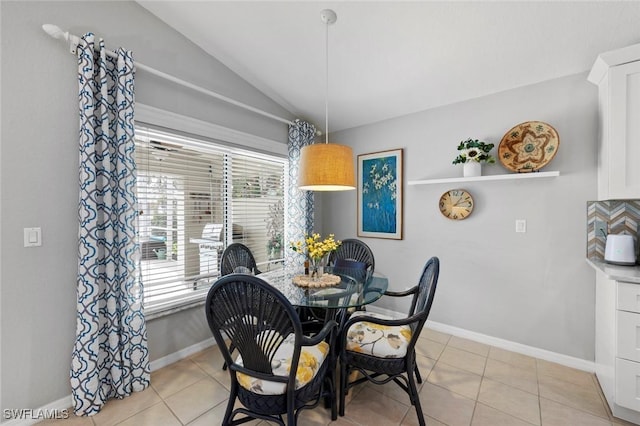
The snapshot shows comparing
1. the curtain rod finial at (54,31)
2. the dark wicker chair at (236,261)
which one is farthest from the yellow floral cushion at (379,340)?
the curtain rod finial at (54,31)

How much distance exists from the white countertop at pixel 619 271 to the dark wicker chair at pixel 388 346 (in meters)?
1.10

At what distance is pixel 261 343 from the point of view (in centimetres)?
137

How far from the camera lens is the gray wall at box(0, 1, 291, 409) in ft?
5.46

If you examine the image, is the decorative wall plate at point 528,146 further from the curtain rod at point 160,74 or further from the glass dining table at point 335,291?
the curtain rod at point 160,74

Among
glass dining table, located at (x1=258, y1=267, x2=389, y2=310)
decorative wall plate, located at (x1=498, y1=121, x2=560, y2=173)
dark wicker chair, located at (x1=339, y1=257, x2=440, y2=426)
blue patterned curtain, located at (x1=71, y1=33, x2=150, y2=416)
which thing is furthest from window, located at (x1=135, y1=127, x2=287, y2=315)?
decorative wall plate, located at (x1=498, y1=121, x2=560, y2=173)

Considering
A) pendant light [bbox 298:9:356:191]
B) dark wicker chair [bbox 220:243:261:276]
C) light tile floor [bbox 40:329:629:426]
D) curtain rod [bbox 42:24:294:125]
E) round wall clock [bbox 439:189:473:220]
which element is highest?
curtain rod [bbox 42:24:294:125]

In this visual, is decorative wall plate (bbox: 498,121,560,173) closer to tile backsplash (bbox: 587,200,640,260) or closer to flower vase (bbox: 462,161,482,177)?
flower vase (bbox: 462,161,482,177)

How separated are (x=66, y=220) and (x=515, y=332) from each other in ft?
12.7

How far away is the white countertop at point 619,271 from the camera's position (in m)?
1.67

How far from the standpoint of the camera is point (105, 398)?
6.33 ft

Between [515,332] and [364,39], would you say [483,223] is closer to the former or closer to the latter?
[515,332]

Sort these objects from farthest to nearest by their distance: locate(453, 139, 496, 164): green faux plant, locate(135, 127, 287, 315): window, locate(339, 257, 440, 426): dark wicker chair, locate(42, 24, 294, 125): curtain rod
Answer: locate(453, 139, 496, 164): green faux plant, locate(135, 127, 287, 315): window, locate(42, 24, 294, 125): curtain rod, locate(339, 257, 440, 426): dark wicker chair

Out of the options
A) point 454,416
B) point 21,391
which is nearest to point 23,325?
point 21,391

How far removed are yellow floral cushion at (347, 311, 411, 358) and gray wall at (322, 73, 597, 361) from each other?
1.36 metres
